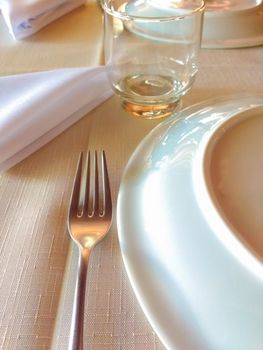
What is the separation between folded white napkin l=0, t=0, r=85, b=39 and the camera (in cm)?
69

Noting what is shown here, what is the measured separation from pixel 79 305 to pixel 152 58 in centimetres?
37

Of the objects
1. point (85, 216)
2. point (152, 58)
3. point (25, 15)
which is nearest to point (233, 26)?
point (152, 58)

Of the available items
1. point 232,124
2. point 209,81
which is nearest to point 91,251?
point 232,124

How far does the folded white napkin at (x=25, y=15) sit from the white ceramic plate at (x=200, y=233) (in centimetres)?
39

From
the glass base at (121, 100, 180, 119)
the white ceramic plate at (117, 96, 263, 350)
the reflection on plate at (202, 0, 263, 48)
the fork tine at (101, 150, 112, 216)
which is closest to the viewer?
the white ceramic plate at (117, 96, 263, 350)

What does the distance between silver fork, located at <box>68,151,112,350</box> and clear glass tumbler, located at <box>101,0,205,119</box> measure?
0.11 metres

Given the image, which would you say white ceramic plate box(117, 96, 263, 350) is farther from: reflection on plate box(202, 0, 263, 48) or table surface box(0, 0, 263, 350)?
reflection on plate box(202, 0, 263, 48)

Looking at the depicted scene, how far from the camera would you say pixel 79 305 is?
287 mm

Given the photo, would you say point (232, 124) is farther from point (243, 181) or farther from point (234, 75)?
point (234, 75)

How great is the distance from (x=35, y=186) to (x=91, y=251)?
10 centimetres

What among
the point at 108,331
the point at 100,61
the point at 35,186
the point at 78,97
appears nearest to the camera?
the point at 108,331

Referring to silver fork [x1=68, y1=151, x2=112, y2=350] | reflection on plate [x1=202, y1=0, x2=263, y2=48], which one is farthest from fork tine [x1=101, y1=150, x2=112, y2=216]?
reflection on plate [x1=202, y1=0, x2=263, y2=48]

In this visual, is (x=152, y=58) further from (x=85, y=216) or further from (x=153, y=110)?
(x=85, y=216)

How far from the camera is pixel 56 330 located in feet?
0.93
